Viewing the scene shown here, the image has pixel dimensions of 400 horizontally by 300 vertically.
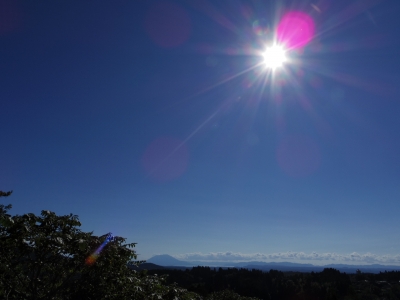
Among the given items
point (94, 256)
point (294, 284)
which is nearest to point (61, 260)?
point (94, 256)

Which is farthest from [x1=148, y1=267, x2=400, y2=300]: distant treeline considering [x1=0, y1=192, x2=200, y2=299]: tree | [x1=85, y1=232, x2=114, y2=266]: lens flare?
[x1=85, y1=232, x2=114, y2=266]: lens flare

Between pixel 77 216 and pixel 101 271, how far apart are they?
5.19 feet

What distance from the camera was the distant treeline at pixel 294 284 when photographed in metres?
47.7

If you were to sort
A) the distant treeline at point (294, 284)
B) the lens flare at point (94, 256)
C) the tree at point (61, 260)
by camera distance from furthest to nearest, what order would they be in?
the distant treeline at point (294, 284) < the lens flare at point (94, 256) < the tree at point (61, 260)

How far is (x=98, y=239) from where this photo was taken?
802 centimetres

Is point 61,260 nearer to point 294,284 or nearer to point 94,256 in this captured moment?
point 94,256

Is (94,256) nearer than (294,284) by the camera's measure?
Yes

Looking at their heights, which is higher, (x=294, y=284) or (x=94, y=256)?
(x=294, y=284)

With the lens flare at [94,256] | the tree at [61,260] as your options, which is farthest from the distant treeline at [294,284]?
the lens flare at [94,256]

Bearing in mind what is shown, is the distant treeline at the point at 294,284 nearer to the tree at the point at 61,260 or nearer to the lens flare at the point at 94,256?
the tree at the point at 61,260

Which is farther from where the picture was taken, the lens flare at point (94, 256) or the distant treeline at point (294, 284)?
the distant treeline at point (294, 284)

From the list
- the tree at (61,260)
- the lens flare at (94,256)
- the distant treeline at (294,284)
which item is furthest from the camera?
the distant treeline at (294,284)

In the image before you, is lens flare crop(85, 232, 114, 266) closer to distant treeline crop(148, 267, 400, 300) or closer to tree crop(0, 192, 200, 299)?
tree crop(0, 192, 200, 299)

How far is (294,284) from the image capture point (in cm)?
5722
